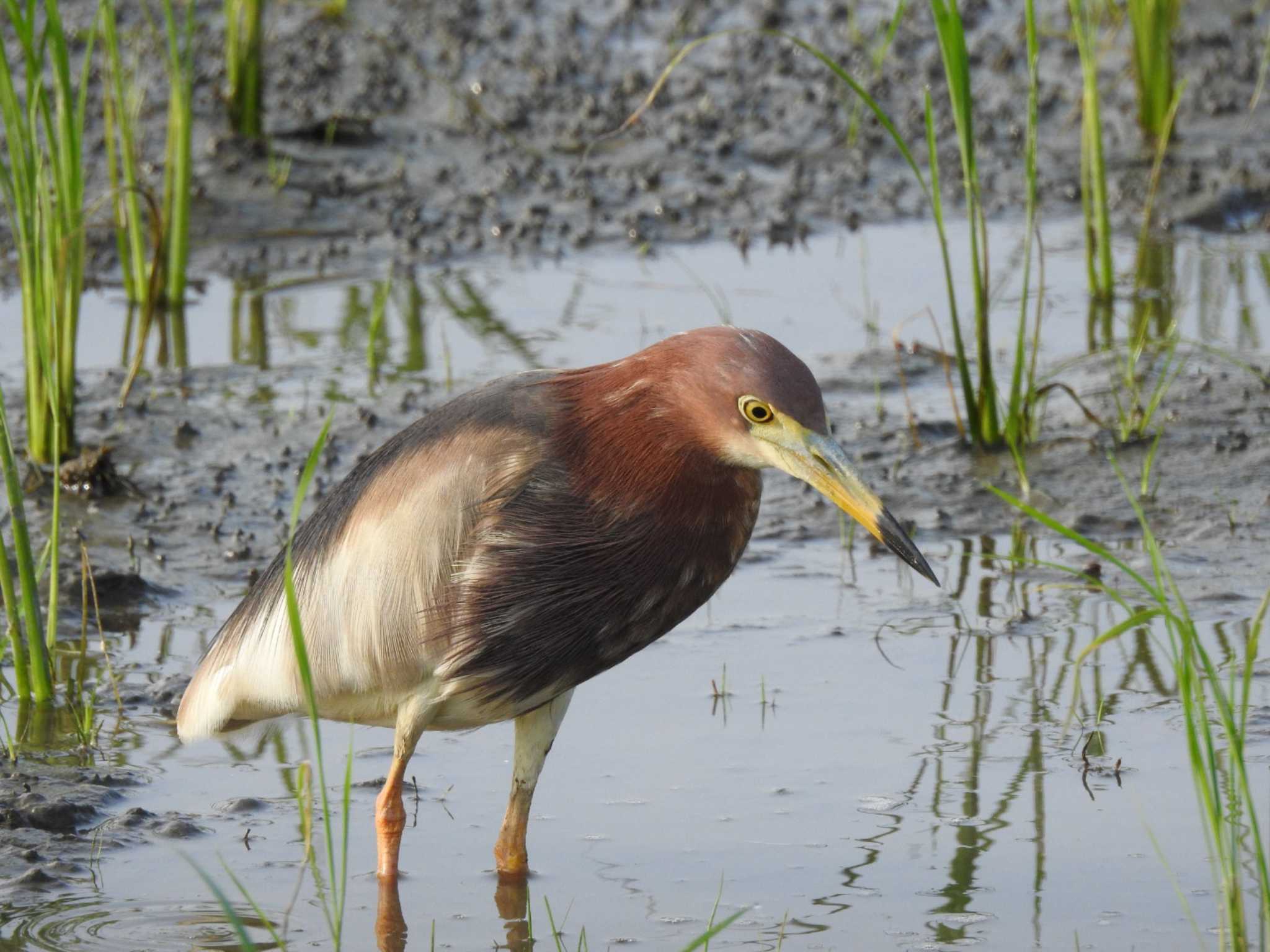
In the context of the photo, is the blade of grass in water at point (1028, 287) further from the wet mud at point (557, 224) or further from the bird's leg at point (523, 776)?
the bird's leg at point (523, 776)

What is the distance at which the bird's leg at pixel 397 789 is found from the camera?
14.0ft

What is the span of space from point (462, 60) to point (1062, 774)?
7.84 m

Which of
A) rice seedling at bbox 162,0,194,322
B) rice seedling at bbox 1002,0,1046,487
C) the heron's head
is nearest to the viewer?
the heron's head

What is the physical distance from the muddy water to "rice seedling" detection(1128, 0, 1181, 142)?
211cm

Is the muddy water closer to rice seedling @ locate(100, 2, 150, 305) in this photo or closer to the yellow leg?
the yellow leg

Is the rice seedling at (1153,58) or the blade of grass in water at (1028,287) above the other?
the rice seedling at (1153,58)

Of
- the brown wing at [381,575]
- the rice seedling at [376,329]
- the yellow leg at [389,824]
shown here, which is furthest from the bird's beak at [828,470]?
the rice seedling at [376,329]

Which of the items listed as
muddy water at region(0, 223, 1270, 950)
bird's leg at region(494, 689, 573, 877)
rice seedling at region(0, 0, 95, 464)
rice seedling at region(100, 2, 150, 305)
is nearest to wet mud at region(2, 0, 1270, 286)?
rice seedling at region(100, 2, 150, 305)

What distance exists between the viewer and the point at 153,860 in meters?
4.45

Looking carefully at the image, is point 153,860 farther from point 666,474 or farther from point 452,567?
point 666,474

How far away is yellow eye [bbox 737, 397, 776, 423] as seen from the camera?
3.81 m

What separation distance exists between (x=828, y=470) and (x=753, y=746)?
54.9 inches

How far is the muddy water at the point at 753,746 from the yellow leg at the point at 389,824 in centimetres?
8

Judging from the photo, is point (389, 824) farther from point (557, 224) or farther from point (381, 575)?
point (557, 224)
